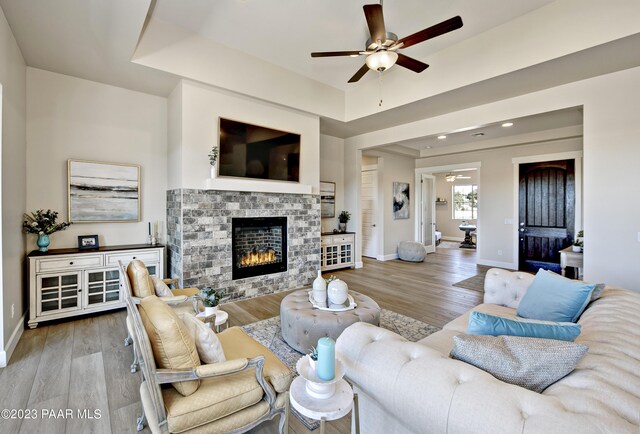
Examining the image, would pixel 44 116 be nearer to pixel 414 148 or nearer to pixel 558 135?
pixel 414 148

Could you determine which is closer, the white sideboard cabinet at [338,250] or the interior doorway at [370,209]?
the white sideboard cabinet at [338,250]

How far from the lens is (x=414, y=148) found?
816 cm

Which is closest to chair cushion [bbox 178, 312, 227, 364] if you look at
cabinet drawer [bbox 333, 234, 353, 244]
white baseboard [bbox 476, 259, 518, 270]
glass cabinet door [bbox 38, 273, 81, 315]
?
glass cabinet door [bbox 38, 273, 81, 315]

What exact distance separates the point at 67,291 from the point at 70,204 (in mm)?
1147

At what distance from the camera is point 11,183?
9.59ft

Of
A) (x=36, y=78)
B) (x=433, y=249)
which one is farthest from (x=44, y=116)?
(x=433, y=249)

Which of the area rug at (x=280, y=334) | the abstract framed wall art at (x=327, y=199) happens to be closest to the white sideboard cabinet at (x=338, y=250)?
the abstract framed wall art at (x=327, y=199)

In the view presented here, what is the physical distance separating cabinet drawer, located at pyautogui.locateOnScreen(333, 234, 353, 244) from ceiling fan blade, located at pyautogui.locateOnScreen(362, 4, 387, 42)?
4.15 m

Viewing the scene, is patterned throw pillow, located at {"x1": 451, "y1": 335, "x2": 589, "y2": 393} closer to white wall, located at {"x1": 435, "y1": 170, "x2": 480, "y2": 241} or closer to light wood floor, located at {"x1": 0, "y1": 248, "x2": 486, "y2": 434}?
light wood floor, located at {"x1": 0, "y1": 248, "x2": 486, "y2": 434}

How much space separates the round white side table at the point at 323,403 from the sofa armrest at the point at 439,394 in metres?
0.08

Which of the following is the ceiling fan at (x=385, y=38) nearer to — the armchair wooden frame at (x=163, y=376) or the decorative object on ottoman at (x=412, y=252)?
the armchair wooden frame at (x=163, y=376)

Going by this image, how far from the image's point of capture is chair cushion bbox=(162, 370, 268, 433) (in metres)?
1.41

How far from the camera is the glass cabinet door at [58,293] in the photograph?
3.40 meters

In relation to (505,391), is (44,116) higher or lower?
higher
